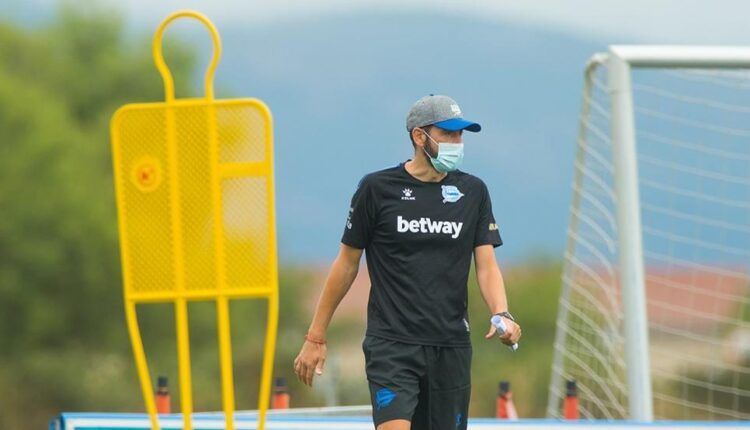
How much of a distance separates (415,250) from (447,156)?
1.34 ft

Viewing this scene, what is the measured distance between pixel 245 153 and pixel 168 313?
40782mm

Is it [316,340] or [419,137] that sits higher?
[419,137]

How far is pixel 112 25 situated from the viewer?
54.1 m

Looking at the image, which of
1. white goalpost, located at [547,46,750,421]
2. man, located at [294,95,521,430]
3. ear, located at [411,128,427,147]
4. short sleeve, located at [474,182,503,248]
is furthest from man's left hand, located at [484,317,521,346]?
white goalpost, located at [547,46,750,421]

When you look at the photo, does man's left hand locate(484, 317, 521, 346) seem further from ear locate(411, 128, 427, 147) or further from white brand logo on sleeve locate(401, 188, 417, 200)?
ear locate(411, 128, 427, 147)

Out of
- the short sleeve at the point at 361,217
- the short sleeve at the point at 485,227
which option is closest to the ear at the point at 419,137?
the short sleeve at the point at 361,217

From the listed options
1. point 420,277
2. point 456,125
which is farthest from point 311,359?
point 456,125

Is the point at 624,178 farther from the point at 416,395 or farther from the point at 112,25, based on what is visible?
the point at 112,25

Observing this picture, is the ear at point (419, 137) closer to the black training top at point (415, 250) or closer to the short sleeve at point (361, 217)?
the black training top at point (415, 250)

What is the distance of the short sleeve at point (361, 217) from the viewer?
758cm

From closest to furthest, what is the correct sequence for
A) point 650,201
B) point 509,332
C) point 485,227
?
point 509,332
point 485,227
point 650,201

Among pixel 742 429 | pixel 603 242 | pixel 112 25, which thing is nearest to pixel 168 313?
pixel 112 25

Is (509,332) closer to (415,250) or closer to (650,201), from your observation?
(415,250)

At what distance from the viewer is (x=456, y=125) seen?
7.55 meters
